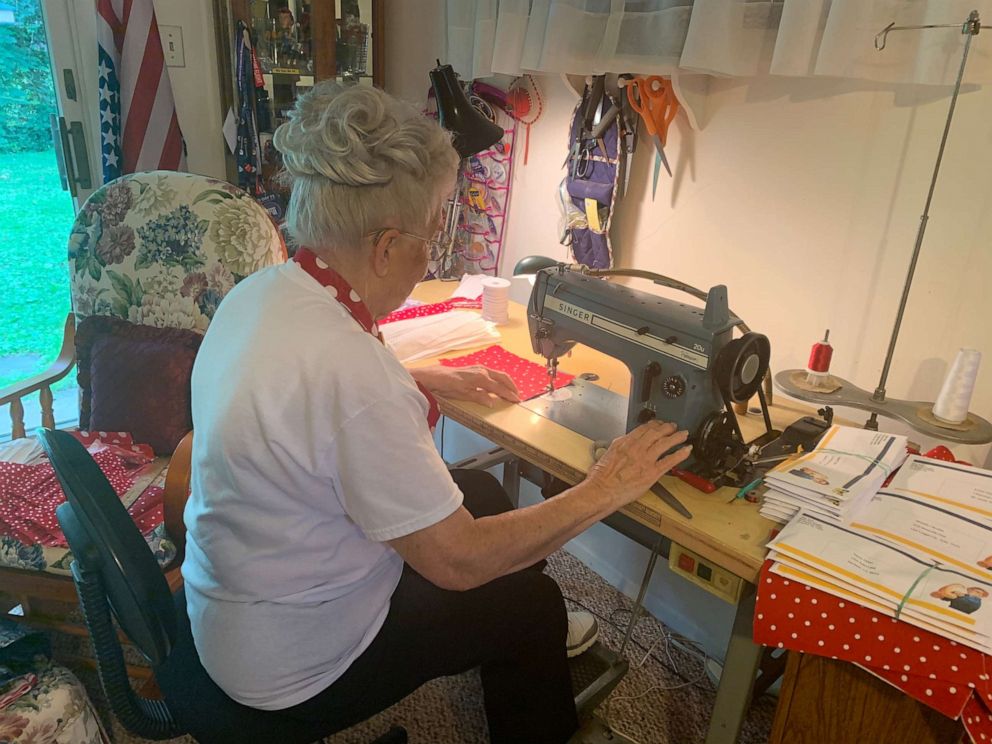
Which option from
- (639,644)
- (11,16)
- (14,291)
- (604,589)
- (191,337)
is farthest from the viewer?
(14,291)

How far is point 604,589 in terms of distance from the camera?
7.08 feet

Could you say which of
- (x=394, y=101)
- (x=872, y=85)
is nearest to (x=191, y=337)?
(x=394, y=101)

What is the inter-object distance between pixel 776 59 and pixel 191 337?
1477 millimetres

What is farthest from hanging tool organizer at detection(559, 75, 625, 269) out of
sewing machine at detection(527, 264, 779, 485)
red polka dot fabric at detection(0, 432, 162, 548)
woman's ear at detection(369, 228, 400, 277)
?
red polka dot fabric at detection(0, 432, 162, 548)

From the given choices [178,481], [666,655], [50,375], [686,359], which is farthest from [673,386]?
[50,375]

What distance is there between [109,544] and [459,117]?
1135 mm

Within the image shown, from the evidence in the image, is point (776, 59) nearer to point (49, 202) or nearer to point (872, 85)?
point (872, 85)

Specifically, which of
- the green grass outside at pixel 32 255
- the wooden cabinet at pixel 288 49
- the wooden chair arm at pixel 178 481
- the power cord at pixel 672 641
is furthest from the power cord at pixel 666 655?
Answer: the green grass outside at pixel 32 255

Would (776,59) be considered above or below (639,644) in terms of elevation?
above

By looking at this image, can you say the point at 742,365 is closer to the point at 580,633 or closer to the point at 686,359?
the point at 686,359

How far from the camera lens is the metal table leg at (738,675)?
40.3 inches

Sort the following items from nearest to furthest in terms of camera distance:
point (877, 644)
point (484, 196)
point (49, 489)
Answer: point (877, 644) < point (49, 489) < point (484, 196)

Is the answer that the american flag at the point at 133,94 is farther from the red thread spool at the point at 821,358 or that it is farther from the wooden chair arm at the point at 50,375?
the red thread spool at the point at 821,358

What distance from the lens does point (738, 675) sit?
1047 mm
